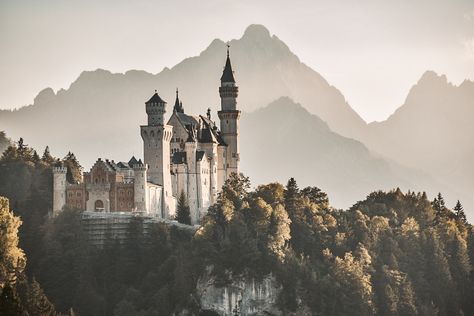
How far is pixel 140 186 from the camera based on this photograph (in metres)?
136

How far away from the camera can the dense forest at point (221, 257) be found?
13162 centimetres

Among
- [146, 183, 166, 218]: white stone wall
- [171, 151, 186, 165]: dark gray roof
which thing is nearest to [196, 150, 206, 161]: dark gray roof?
[171, 151, 186, 165]: dark gray roof

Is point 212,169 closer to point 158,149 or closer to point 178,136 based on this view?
point 178,136

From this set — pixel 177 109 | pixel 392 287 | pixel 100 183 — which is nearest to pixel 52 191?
pixel 100 183

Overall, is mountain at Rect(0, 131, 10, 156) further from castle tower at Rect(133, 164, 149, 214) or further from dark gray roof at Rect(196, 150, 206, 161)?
castle tower at Rect(133, 164, 149, 214)

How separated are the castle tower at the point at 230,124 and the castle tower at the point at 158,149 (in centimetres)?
1525

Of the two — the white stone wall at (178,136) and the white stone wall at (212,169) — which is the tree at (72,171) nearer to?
the white stone wall at (178,136)

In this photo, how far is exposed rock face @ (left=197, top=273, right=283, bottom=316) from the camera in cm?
13450

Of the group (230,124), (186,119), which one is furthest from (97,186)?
(230,124)

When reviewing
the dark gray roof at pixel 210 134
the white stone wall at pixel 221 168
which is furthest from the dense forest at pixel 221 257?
the dark gray roof at pixel 210 134

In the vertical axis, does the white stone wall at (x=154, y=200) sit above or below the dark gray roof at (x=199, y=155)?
below

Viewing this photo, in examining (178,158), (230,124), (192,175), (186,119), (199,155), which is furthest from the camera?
(230,124)

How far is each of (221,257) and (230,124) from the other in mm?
27878

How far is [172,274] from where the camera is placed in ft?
443
